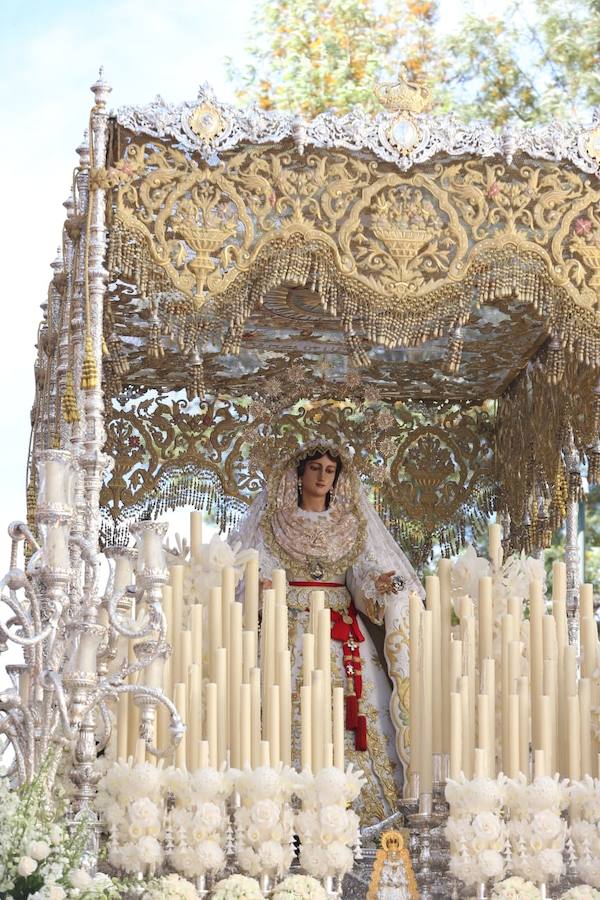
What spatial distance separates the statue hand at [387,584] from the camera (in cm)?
704

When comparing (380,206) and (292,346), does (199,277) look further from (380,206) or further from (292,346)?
(292,346)

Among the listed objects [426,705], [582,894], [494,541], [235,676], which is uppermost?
[494,541]

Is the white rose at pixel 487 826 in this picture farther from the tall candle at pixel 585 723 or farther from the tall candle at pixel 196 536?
the tall candle at pixel 196 536

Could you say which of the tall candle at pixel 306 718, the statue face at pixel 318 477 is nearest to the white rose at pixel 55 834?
the tall candle at pixel 306 718

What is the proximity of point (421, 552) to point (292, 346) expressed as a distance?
1.46m

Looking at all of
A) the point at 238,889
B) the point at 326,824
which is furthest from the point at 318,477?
the point at 238,889

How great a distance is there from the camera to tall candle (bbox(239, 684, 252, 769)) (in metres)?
5.76

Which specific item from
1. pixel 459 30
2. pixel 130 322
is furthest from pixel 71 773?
pixel 459 30

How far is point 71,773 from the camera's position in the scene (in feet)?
A: 18.1

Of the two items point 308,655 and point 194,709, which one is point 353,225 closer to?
point 308,655

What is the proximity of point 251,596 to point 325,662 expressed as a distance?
1.45 ft

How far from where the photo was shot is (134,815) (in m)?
5.45

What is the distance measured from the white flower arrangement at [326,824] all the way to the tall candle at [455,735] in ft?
1.36

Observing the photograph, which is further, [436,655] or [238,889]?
[436,655]
